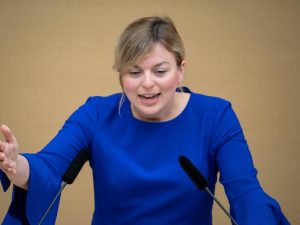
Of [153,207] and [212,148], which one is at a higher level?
[212,148]

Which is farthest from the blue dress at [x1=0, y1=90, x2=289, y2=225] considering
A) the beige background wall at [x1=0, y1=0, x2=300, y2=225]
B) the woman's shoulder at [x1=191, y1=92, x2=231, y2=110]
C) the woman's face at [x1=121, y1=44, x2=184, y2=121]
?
the beige background wall at [x1=0, y1=0, x2=300, y2=225]

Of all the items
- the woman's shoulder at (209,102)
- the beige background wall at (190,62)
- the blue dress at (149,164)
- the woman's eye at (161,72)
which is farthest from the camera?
the beige background wall at (190,62)

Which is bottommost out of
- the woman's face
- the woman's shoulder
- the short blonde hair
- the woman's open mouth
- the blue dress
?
the blue dress

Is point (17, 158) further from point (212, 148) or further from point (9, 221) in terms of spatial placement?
point (212, 148)

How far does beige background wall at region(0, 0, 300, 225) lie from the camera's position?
8.10ft

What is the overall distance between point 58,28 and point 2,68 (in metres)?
0.38

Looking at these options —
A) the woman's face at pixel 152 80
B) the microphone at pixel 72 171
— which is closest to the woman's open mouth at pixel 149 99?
the woman's face at pixel 152 80

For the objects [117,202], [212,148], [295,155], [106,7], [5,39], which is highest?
[106,7]

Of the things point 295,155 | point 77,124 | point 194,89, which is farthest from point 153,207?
point 295,155

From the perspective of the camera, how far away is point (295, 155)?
8.27 ft

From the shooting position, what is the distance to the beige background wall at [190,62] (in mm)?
2469

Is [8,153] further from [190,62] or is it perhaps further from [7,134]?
[190,62]

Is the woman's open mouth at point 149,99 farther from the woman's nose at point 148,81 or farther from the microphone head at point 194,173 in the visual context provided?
the microphone head at point 194,173

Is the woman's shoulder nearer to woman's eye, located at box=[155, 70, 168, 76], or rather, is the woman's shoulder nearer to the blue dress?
the blue dress
